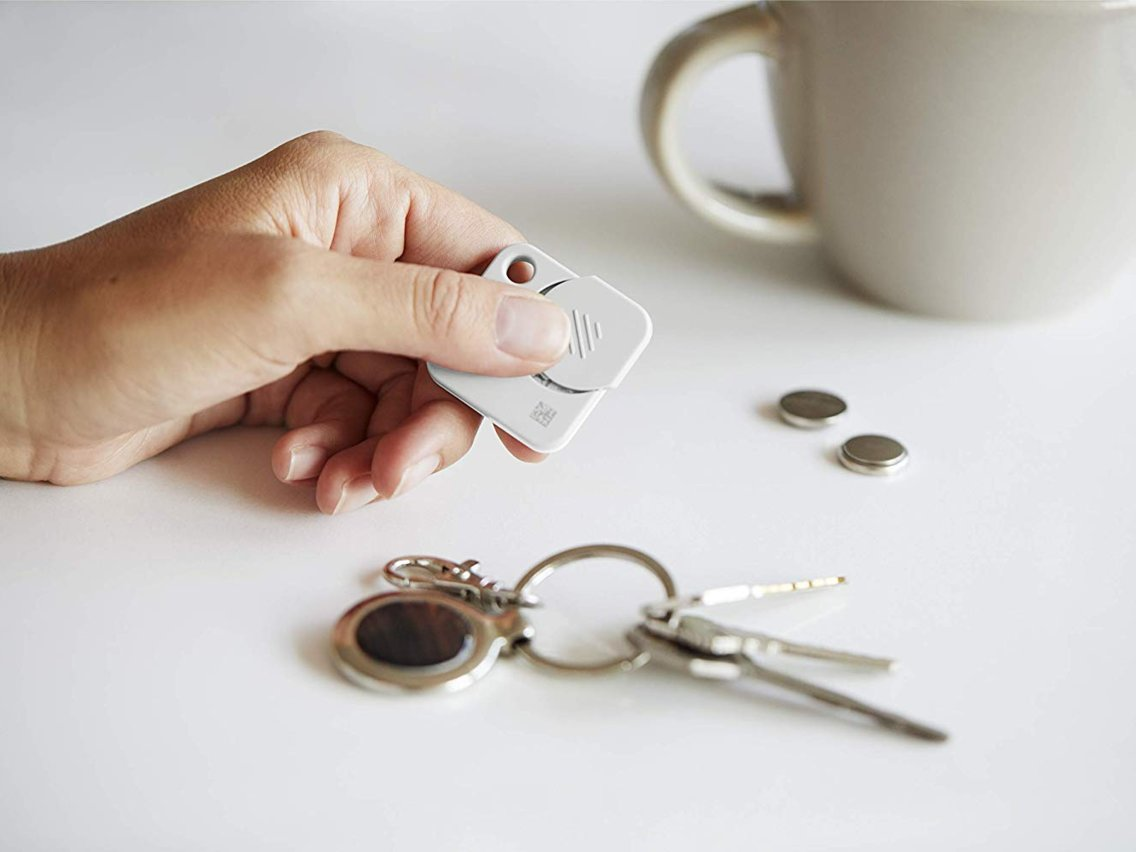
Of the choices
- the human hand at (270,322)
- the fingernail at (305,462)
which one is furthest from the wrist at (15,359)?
the fingernail at (305,462)

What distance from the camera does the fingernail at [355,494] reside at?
0.78 m

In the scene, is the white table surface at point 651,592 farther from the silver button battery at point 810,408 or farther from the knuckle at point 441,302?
the knuckle at point 441,302

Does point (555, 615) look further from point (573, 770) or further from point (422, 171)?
point (422, 171)

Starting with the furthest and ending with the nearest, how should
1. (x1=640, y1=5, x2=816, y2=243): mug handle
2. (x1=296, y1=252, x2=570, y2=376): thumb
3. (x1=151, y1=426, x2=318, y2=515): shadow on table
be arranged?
(x1=640, y1=5, x2=816, y2=243): mug handle < (x1=151, y1=426, x2=318, y2=515): shadow on table < (x1=296, y1=252, x2=570, y2=376): thumb

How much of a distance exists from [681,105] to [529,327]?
0.34 m

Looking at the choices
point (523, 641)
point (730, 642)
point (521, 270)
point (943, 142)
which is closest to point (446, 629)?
point (523, 641)

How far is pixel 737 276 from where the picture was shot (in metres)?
1.08

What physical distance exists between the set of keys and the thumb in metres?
0.12

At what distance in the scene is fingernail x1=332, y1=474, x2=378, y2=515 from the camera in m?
0.78

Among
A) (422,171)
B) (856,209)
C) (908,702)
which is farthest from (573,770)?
(422,171)

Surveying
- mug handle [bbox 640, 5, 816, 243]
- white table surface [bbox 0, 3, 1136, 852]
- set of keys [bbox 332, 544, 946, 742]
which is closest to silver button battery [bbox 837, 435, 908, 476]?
white table surface [bbox 0, 3, 1136, 852]

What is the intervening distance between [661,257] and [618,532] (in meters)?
0.39

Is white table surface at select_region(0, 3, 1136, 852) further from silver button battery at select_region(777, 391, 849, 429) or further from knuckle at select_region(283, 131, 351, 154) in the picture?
knuckle at select_region(283, 131, 351, 154)

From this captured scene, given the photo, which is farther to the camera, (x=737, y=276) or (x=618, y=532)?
(x=737, y=276)
